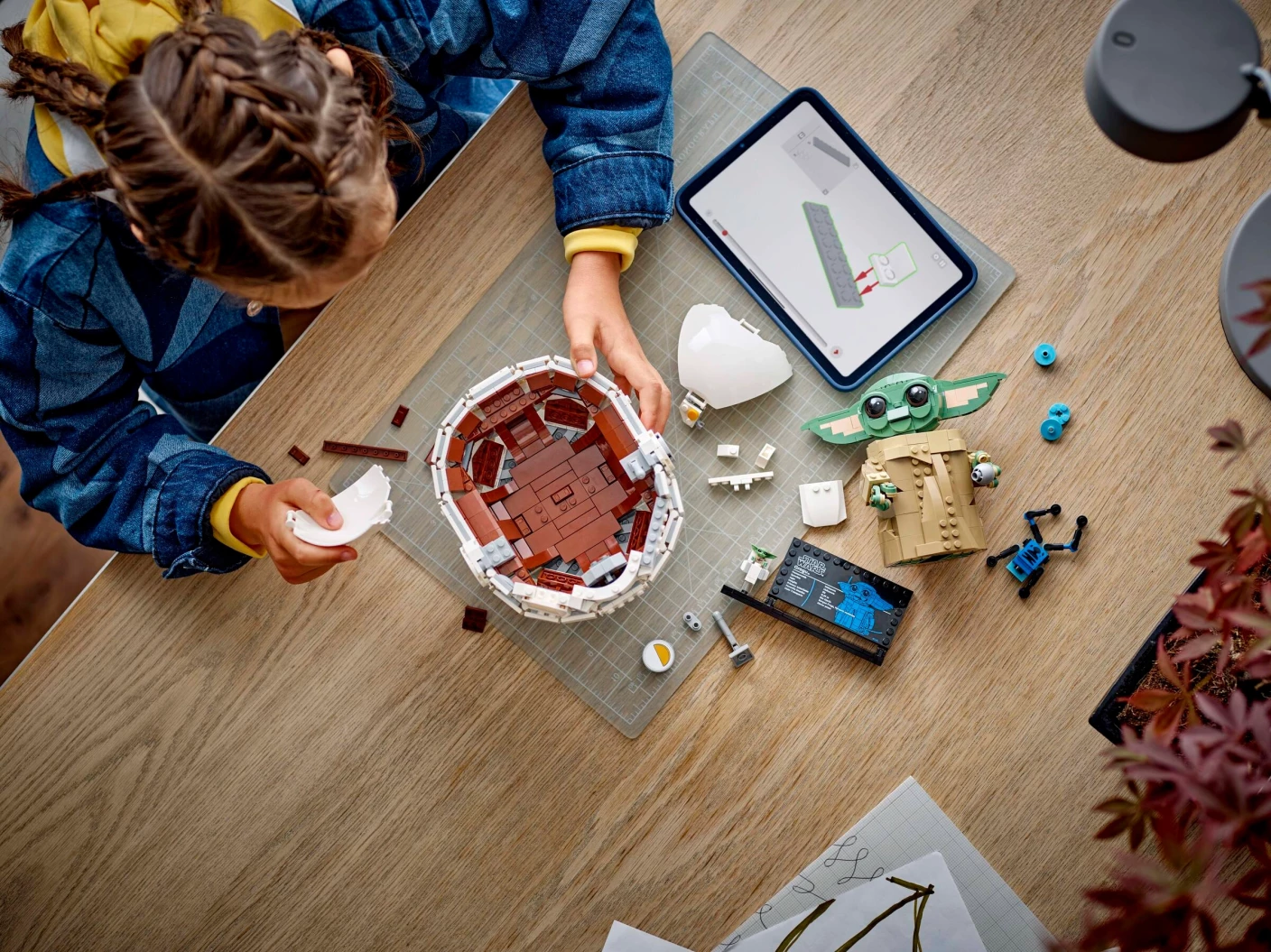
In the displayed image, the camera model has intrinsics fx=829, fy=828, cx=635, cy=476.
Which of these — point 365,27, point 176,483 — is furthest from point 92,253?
point 365,27

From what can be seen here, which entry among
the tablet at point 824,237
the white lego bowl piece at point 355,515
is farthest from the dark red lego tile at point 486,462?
the tablet at point 824,237

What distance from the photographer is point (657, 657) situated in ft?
2.96

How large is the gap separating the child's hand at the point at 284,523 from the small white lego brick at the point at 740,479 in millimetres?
393

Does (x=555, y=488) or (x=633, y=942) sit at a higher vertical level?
(x=555, y=488)

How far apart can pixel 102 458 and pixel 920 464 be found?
2.83ft

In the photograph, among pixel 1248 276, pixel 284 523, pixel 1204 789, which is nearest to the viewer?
pixel 1204 789

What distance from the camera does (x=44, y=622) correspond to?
1.36m

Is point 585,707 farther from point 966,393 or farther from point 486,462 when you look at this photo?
point 966,393

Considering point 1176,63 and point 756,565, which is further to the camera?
point 756,565

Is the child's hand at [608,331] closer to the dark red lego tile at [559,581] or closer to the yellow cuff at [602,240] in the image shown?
the yellow cuff at [602,240]

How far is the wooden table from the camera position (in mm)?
893

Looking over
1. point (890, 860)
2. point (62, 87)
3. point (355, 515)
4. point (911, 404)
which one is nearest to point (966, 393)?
point (911, 404)

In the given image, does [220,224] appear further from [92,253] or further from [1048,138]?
[1048,138]

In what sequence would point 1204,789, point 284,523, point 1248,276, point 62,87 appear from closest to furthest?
point 1204,789
point 1248,276
point 62,87
point 284,523
